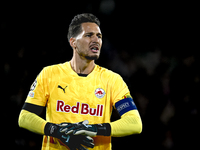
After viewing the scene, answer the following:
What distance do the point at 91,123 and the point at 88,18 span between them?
65 cm

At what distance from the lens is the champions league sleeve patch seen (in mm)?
1262

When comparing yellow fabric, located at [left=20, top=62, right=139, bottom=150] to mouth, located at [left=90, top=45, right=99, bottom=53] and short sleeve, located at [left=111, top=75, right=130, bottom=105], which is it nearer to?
short sleeve, located at [left=111, top=75, right=130, bottom=105]

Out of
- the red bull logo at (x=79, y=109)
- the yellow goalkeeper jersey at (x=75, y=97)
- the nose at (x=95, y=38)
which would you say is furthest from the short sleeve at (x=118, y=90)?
the nose at (x=95, y=38)

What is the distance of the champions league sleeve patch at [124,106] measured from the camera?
126 cm

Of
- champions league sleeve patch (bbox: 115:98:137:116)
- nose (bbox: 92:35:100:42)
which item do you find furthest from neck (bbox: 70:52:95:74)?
champions league sleeve patch (bbox: 115:98:137:116)

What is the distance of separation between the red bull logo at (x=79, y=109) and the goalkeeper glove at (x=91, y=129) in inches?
3.8

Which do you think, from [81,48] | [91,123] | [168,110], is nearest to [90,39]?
[81,48]

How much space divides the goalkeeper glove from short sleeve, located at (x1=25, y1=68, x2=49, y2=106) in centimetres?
28

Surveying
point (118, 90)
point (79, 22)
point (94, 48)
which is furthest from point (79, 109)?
point (79, 22)

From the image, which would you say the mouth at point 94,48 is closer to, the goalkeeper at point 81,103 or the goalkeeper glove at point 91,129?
the goalkeeper at point 81,103

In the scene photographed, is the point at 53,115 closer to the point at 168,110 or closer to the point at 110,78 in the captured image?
the point at 110,78

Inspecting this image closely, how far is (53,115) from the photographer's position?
4.23ft

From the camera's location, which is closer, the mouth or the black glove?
the black glove

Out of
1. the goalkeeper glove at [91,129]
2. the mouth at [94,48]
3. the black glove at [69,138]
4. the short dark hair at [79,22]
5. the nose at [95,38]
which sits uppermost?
the short dark hair at [79,22]
